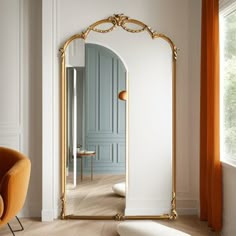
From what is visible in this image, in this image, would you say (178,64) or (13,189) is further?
(178,64)

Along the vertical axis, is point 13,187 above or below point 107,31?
below

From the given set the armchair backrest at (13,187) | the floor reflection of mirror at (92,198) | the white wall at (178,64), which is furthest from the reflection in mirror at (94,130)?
the armchair backrest at (13,187)

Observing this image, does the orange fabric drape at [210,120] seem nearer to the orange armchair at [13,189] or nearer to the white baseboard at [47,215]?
the white baseboard at [47,215]

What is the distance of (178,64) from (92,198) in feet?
5.72

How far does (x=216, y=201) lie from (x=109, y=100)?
58.6 inches

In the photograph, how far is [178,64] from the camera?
13.4ft

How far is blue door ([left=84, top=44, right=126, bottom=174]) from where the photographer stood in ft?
13.0

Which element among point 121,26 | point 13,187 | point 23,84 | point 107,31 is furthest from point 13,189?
point 121,26

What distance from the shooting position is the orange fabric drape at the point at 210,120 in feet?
11.1

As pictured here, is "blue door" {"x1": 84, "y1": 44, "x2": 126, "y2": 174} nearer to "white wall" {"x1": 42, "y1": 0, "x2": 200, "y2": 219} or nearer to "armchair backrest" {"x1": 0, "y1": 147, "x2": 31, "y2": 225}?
"white wall" {"x1": 42, "y1": 0, "x2": 200, "y2": 219}

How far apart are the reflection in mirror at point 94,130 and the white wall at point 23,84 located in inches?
14.9

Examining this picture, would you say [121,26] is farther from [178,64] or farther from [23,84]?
[23,84]

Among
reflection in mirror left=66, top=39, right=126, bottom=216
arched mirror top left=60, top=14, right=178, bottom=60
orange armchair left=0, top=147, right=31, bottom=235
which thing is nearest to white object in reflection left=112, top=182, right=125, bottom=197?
reflection in mirror left=66, top=39, right=126, bottom=216

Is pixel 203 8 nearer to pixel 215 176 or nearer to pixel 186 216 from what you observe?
pixel 215 176
